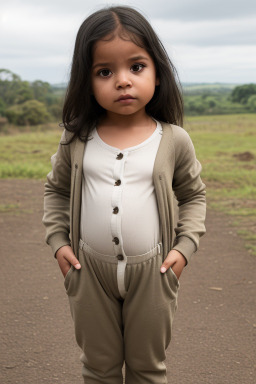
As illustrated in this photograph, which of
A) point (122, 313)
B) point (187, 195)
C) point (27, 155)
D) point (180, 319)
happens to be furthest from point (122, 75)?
point (27, 155)

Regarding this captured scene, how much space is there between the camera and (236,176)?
8.25 meters

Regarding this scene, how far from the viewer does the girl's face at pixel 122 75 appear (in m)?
1.77

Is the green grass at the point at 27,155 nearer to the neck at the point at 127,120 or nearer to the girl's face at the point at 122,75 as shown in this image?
the neck at the point at 127,120

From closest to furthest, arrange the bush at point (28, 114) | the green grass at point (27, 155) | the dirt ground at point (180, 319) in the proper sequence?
the dirt ground at point (180, 319), the green grass at point (27, 155), the bush at point (28, 114)

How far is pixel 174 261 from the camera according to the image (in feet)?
6.18

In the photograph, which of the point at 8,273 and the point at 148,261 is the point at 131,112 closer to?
the point at 148,261

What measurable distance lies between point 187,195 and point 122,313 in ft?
1.64

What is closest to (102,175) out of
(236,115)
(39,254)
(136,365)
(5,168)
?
(136,365)

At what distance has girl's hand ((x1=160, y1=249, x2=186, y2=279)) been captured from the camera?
187cm

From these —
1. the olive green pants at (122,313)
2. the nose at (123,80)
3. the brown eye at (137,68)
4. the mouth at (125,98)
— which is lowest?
the olive green pants at (122,313)

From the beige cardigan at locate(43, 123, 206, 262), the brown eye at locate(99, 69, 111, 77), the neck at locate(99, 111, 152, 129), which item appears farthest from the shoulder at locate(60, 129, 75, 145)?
the brown eye at locate(99, 69, 111, 77)

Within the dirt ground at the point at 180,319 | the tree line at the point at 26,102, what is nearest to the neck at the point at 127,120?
the dirt ground at the point at 180,319

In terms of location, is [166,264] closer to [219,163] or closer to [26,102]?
[219,163]

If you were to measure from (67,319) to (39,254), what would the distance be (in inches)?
55.0
